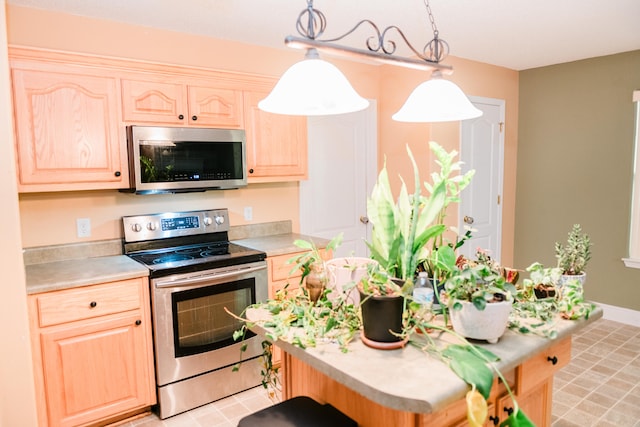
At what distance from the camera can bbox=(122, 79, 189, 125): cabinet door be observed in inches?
108

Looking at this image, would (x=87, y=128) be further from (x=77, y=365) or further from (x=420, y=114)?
(x=420, y=114)

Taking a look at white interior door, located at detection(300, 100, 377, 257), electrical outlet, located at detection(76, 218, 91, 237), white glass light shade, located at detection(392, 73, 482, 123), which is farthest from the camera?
white interior door, located at detection(300, 100, 377, 257)

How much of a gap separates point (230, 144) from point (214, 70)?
488 millimetres

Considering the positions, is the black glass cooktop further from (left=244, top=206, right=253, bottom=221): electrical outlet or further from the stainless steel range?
(left=244, top=206, right=253, bottom=221): electrical outlet

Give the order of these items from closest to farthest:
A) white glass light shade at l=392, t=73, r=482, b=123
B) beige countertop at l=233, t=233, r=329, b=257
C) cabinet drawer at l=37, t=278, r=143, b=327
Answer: white glass light shade at l=392, t=73, r=482, b=123
cabinet drawer at l=37, t=278, r=143, b=327
beige countertop at l=233, t=233, r=329, b=257

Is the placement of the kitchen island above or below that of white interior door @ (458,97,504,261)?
below

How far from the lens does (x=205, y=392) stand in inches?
111

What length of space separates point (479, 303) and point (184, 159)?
2.14 metres

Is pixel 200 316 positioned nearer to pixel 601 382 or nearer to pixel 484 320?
pixel 484 320

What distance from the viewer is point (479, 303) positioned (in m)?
1.37

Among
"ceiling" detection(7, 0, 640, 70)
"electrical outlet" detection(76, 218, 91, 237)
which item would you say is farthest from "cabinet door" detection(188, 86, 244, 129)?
"electrical outlet" detection(76, 218, 91, 237)

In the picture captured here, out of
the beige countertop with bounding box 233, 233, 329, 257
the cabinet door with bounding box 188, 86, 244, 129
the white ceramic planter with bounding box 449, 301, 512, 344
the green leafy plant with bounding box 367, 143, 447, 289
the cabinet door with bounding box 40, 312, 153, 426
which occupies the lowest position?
the cabinet door with bounding box 40, 312, 153, 426

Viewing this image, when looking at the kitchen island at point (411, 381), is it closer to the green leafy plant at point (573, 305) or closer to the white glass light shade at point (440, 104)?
the green leafy plant at point (573, 305)

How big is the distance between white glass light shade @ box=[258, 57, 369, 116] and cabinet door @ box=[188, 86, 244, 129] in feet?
5.73
